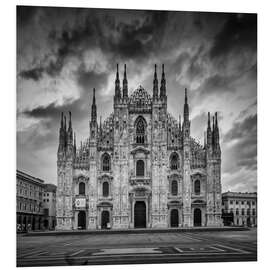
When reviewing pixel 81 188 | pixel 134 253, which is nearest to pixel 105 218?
pixel 81 188

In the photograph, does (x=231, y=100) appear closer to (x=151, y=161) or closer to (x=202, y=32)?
(x=202, y=32)

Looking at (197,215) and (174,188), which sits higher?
(174,188)

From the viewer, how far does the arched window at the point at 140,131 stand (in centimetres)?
3712

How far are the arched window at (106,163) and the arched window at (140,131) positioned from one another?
9.03ft

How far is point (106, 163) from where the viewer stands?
3697cm

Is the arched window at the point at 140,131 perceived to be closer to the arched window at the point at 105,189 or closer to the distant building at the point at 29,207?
the arched window at the point at 105,189

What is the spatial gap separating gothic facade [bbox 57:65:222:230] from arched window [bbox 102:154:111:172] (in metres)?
0.06

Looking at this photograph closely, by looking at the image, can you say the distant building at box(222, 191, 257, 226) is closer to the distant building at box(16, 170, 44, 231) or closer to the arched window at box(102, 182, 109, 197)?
the arched window at box(102, 182, 109, 197)

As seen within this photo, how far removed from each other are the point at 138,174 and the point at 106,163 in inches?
108

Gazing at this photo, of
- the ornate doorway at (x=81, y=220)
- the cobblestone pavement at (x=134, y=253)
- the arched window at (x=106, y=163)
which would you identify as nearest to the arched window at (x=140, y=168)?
the arched window at (x=106, y=163)

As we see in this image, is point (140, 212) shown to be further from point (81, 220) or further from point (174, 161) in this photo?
point (174, 161)

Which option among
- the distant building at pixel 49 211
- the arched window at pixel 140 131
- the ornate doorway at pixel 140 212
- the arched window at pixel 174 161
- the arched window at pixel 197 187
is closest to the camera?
the ornate doorway at pixel 140 212

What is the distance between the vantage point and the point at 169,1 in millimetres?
19781

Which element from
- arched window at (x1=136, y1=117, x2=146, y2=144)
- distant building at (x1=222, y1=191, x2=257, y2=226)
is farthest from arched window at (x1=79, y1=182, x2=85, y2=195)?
distant building at (x1=222, y1=191, x2=257, y2=226)
